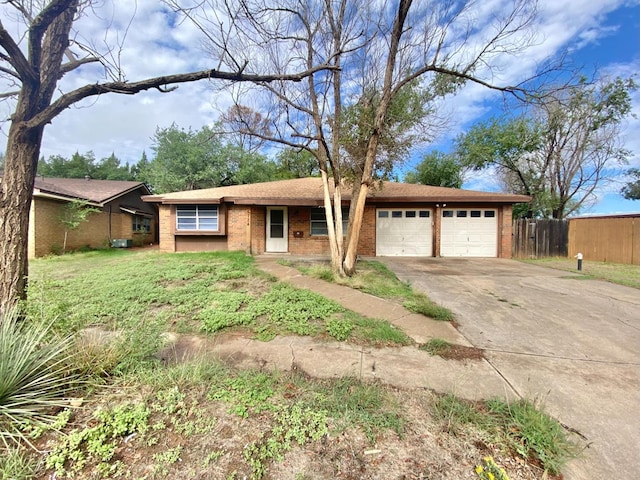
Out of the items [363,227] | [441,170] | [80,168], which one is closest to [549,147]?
[441,170]

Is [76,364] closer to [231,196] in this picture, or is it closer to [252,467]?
[252,467]

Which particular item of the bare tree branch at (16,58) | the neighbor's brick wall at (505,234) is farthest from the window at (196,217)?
the neighbor's brick wall at (505,234)

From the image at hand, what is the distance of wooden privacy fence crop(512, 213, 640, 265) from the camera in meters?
10.7

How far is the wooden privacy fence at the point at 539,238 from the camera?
1164cm

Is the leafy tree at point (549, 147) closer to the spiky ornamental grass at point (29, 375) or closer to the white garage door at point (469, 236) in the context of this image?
the white garage door at point (469, 236)

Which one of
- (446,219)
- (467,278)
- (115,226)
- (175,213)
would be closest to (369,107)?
(467,278)

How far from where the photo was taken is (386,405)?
214 cm

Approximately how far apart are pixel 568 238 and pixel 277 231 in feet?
44.4

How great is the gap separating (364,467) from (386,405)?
62 centimetres

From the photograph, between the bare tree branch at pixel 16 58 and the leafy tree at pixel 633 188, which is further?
the leafy tree at pixel 633 188

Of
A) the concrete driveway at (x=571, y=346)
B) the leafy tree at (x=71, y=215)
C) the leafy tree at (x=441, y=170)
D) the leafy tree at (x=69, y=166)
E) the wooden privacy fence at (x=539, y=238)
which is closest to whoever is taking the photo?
the concrete driveway at (x=571, y=346)

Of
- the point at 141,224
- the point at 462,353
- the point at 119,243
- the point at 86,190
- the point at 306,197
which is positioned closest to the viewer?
the point at 462,353

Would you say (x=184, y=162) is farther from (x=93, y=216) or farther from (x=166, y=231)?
(x=166, y=231)

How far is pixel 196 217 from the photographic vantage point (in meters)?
11.2
